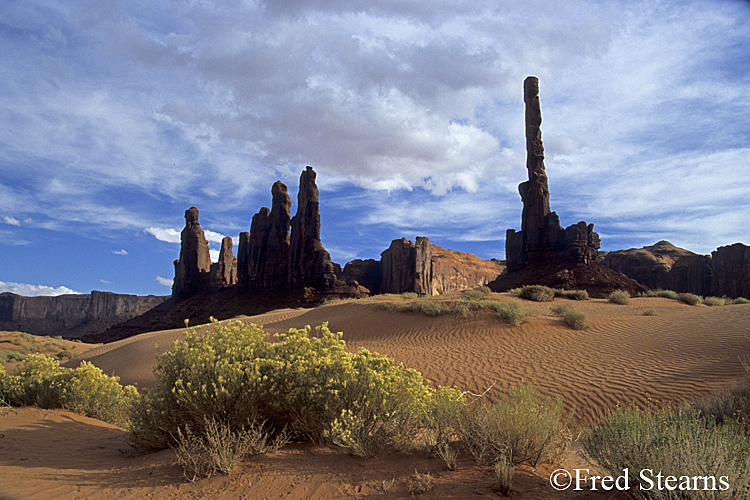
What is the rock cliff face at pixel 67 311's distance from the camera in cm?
9638

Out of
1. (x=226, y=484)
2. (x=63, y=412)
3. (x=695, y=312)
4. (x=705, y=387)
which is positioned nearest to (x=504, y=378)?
(x=705, y=387)

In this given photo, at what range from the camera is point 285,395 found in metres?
4.89

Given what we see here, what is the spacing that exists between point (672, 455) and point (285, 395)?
12.6 ft

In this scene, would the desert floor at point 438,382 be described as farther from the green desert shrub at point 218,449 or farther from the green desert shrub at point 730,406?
the green desert shrub at point 730,406

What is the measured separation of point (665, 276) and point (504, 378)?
65617mm

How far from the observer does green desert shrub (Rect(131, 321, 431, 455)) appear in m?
4.56

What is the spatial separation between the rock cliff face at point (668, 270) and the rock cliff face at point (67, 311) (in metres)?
110

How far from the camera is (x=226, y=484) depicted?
12.8 ft

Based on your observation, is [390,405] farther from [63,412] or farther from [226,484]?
[63,412]

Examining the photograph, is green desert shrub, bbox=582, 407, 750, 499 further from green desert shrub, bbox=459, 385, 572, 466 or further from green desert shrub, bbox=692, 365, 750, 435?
green desert shrub, bbox=692, 365, 750, 435

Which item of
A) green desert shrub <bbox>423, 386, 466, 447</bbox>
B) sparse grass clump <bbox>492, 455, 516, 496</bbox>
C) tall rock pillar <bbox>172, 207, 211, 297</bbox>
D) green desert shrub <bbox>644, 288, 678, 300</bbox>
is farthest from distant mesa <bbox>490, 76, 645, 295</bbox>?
tall rock pillar <bbox>172, 207, 211, 297</bbox>

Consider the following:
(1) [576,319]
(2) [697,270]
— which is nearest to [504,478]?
(1) [576,319]

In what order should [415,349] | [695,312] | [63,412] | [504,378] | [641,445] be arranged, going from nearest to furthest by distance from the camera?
[641,445] → [63,412] → [504,378] → [415,349] → [695,312]

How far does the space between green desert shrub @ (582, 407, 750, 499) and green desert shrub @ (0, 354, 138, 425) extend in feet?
26.3
